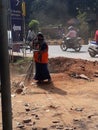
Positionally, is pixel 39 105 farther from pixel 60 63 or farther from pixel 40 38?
pixel 60 63

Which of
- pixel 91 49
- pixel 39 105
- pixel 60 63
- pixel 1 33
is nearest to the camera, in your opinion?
pixel 1 33

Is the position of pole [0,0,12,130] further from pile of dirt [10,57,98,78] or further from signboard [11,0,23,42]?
signboard [11,0,23,42]

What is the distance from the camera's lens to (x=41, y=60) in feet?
36.0

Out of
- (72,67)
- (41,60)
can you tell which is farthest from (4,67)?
(72,67)

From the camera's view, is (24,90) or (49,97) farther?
(24,90)

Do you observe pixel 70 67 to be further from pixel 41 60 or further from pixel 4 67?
pixel 4 67

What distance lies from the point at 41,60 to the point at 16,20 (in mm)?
4832

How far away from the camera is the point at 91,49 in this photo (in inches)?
774

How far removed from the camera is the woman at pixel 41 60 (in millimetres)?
10859

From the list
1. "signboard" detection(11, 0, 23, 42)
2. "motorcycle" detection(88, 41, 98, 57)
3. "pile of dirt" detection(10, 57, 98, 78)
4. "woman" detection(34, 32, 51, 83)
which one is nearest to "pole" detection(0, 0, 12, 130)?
"woman" detection(34, 32, 51, 83)

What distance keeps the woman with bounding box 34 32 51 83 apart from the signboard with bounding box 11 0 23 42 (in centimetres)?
426

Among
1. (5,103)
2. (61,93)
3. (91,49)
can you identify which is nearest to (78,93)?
(61,93)

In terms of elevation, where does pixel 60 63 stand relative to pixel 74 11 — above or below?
below

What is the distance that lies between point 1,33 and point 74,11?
54032 millimetres
